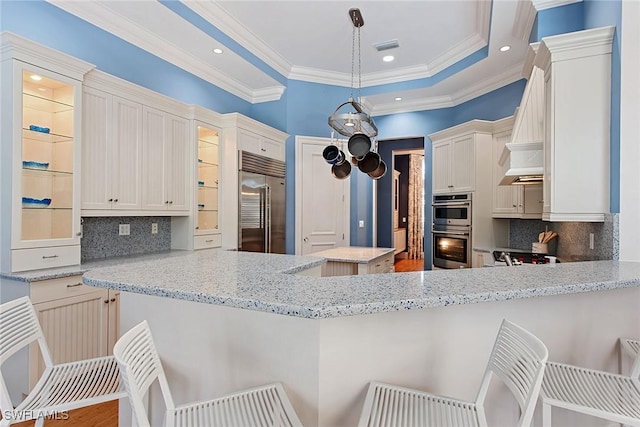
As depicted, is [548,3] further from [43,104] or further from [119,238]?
[119,238]

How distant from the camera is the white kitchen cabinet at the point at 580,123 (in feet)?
7.03

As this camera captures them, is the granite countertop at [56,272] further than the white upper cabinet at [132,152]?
No

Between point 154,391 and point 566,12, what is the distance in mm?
3795

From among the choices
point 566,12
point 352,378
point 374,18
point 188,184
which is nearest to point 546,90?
point 566,12

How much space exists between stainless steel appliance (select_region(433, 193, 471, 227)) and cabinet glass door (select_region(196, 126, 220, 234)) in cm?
296

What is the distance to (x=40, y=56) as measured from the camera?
89.9 inches

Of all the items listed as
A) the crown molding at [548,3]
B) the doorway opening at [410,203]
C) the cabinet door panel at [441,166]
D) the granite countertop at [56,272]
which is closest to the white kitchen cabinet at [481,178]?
the cabinet door panel at [441,166]

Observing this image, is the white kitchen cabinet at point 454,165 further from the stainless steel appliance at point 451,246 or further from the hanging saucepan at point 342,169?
the hanging saucepan at point 342,169

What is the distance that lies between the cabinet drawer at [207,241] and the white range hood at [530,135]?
2.93 metres

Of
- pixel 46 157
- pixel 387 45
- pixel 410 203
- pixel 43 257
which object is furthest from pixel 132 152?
pixel 410 203

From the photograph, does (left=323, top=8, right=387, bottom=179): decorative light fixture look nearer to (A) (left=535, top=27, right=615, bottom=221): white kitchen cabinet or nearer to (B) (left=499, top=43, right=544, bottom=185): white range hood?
(B) (left=499, top=43, right=544, bottom=185): white range hood

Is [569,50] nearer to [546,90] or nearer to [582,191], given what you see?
[546,90]

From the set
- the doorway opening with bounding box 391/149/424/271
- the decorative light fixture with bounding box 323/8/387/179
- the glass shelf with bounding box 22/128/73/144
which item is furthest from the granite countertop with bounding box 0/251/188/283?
the doorway opening with bounding box 391/149/424/271

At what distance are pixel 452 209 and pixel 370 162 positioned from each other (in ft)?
6.52
